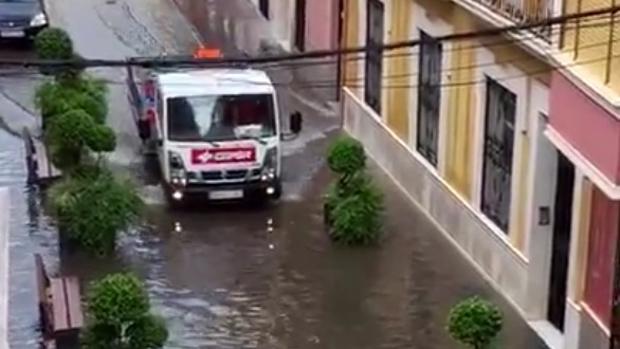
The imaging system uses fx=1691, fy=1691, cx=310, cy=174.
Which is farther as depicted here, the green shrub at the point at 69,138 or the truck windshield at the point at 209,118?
the truck windshield at the point at 209,118

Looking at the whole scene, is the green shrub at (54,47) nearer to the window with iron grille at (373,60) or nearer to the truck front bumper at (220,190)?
the truck front bumper at (220,190)

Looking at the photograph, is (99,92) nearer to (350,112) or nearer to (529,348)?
(350,112)

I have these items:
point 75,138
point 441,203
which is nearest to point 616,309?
point 441,203

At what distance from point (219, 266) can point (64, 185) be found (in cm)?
235

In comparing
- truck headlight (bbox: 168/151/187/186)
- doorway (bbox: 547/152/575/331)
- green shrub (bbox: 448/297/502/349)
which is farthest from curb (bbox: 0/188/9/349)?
doorway (bbox: 547/152/575/331)

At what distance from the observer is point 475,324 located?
53.7 ft

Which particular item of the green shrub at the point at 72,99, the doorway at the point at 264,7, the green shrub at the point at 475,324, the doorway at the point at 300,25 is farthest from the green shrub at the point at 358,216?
the doorway at the point at 264,7

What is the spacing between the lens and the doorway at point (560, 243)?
19.8 m

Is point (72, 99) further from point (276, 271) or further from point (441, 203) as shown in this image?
point (441, 203)

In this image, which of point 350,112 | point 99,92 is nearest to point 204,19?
point 350,112

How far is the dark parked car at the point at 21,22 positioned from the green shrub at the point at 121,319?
17781mm

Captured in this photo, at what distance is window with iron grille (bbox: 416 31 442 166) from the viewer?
79.4 ft

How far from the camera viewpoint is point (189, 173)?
24.2m

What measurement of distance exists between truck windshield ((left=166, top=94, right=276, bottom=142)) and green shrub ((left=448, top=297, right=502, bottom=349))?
834 centimetres
